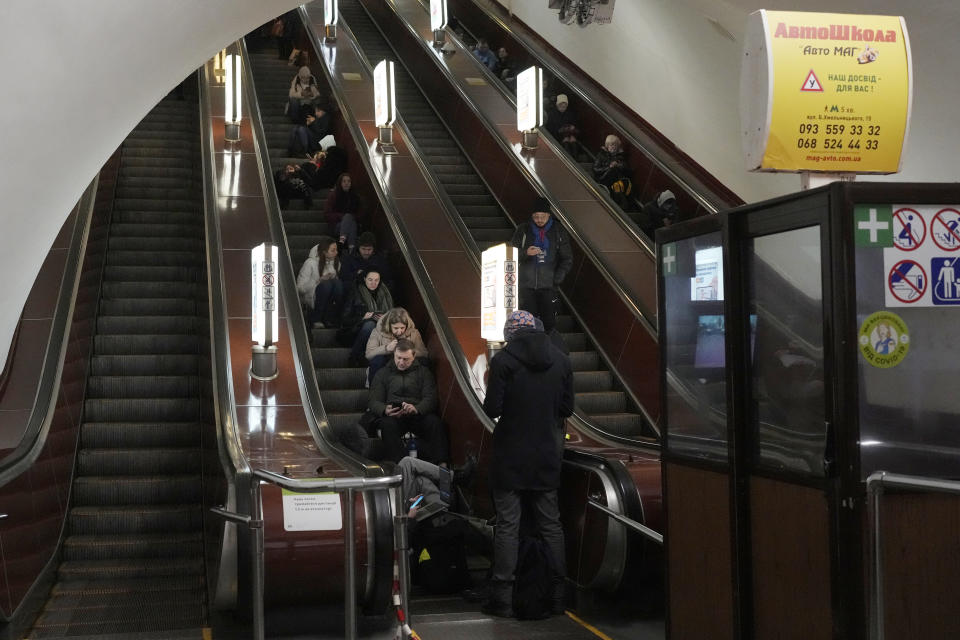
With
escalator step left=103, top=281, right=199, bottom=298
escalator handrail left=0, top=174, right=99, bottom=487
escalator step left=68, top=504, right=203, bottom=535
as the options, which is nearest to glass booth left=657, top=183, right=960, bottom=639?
escalator handrail left=0, top=174, right=99, bottom=487

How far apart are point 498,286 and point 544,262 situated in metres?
1.53

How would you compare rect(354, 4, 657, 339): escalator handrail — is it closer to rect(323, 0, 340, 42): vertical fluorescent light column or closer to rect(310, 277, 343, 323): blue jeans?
rect(323, 0, 340, 42): vertical fluorescent light column

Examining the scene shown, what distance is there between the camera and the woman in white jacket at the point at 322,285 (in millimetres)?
10742

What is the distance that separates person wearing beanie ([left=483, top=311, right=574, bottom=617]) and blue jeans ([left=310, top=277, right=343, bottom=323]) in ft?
15.2

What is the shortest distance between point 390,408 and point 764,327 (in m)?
4.72

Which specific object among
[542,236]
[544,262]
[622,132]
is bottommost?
[544,262]

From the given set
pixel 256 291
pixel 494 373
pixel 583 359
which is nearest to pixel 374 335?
pixel 256 291

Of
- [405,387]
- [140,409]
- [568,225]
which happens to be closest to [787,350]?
[405,387]

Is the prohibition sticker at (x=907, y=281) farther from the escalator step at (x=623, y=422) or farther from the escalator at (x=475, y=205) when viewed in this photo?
the escalator step at (x=623, y=422)

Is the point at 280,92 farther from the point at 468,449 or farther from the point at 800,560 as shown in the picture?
the point at 800,560

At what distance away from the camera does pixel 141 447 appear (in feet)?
29.7

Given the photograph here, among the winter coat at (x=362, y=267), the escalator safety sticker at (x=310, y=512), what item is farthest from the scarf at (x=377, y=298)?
the escalator safety sticker at (x=310, y=512)

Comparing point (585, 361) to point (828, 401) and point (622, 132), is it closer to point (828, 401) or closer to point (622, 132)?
point (622, 132)

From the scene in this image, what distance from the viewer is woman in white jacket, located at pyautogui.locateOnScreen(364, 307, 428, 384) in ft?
30.5
